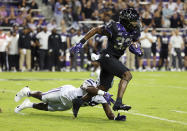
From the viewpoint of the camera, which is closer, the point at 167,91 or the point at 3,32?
the point at 167,91

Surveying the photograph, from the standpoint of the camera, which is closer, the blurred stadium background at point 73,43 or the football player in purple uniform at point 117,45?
the football player in purple uniform at point 117,45

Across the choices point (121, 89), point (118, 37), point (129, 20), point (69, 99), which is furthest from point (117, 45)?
point (69, 99)

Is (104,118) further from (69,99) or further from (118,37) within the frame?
(118,37)

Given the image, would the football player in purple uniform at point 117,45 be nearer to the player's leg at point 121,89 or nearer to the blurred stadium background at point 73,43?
the player's leg at point 121,89

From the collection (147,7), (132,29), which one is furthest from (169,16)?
(132,29)

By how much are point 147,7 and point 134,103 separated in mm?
16551

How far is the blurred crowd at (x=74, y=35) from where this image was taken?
75.5 feet

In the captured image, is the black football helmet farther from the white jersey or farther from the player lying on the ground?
the white jersey

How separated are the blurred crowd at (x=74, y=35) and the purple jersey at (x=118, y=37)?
1258cm

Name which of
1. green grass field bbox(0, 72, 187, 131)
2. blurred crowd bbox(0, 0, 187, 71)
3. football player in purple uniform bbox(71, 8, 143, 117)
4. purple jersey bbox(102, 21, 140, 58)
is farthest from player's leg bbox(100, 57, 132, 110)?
blurred crowd bbox(0, 0, 187, 71)

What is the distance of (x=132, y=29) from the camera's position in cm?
823

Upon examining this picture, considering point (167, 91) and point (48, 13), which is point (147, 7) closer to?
point (48, 13)

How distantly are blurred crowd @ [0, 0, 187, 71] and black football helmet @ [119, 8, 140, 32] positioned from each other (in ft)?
41.4

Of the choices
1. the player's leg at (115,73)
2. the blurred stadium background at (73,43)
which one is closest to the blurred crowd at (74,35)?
the blurred stadium background at (73,43)
